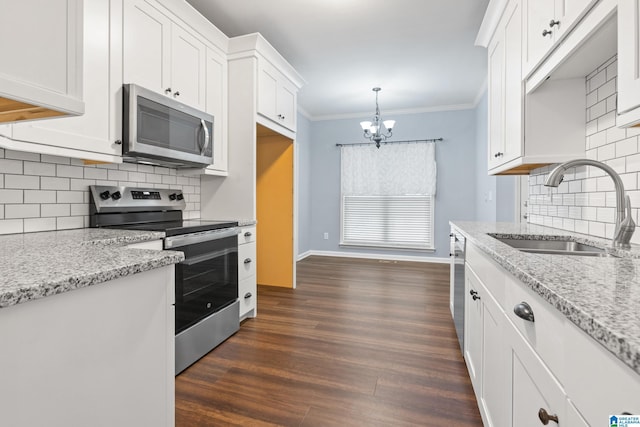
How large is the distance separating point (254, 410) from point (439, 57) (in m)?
3.76

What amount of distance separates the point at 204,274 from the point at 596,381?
2104 millimetres

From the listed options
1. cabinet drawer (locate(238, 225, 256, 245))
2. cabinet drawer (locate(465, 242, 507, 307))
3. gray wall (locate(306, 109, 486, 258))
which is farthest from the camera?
gray wall (locate(306, 109, 486, 258))

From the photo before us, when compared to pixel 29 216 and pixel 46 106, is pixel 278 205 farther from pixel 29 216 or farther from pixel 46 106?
pixel 46 106

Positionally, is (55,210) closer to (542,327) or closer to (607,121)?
(542,327)

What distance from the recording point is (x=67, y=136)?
168 centimetres

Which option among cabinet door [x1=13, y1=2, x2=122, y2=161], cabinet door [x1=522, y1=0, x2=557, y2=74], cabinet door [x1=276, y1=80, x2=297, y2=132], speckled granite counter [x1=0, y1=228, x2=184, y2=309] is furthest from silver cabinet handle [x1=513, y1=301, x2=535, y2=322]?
cabinet door [x1=276, y1=80, x2=297, y2=132]

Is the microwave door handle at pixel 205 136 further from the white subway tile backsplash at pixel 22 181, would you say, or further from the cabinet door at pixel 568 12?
the cabinet door at pixel 568 12

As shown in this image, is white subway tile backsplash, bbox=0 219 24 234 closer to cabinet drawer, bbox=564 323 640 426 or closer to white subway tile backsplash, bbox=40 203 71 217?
white subway tile backsplash, bbox=40 203 71 217

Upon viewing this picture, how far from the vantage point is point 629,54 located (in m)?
0.98

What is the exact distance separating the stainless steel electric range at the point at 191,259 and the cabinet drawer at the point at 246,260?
0.10 m

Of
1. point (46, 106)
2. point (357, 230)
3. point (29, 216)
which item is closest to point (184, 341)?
point (29, 216)

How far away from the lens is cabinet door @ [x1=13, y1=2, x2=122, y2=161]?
1.69 m

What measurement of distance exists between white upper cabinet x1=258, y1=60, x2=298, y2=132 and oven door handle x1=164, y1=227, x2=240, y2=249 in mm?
1180

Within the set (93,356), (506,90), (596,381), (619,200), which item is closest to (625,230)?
(619,200)
